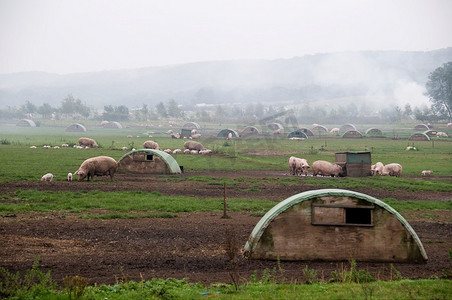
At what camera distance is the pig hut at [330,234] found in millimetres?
14961

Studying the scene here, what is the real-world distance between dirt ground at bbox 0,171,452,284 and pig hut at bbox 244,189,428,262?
303 millimetres

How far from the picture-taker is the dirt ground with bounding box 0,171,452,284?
1335 cm

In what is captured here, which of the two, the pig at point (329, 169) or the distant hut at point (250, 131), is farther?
the distant hut at point (250, 131)

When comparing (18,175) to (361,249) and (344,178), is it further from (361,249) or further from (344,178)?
(361,249)

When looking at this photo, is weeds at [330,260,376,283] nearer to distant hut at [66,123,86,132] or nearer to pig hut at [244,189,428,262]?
pig hut at [244,189,428,262]

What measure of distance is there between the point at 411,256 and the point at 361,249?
52.4 inches

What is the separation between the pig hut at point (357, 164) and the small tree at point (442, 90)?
436ft

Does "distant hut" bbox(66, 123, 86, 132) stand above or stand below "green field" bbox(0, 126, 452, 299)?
above

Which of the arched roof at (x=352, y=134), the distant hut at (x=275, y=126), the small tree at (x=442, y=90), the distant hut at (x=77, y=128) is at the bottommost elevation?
the arched roof at (x=352, y=134)

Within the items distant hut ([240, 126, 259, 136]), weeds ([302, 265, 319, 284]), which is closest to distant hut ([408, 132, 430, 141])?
distant hut ([240, 126, 259, 136])

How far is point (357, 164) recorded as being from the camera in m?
36.7

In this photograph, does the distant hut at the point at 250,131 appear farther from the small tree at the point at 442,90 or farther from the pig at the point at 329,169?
the small tree at the point at 442,90

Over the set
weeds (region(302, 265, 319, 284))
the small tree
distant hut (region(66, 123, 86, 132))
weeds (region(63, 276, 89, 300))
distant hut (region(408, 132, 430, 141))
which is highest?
the small tree

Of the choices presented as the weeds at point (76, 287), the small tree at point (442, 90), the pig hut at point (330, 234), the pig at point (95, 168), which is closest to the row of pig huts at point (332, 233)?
the pig hut at point (330, 234)
